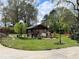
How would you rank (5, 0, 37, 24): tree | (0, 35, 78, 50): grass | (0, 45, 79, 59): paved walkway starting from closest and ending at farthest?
(0, 45, 79, 59): paved walkway
(0, 35, 78, 50): grass
(5, 0, 37, 24): tree

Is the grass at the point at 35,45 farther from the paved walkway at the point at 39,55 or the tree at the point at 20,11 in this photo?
the tree at the point at 20,11

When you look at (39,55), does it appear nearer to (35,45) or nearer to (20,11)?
(35,45)

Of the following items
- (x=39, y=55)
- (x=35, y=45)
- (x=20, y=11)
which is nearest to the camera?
(x=39, y=55)

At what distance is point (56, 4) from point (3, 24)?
2990 cm

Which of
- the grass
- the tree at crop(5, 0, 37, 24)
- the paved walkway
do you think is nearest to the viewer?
the paved walkway

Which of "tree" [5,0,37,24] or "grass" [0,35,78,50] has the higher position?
"tree" [5,0,37,24]

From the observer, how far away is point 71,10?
1566 inches

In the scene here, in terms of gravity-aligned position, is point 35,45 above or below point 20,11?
below

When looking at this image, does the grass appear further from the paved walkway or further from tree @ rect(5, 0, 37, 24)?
tree @ rect(5, 0, 37, 24)

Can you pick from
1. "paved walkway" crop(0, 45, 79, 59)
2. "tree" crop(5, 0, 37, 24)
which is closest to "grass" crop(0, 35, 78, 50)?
"paved walkway" crop(0, 45, 79, 59)

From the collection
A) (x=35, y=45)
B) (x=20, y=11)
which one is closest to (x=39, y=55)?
(x=35, y=45)

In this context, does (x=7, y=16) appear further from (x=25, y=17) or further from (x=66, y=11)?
(x=66, y=11)

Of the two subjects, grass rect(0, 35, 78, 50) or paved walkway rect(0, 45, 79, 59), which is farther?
grass rect(0, 35, 78, 50)

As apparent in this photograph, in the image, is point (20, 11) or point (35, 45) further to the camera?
point (20, 11)
